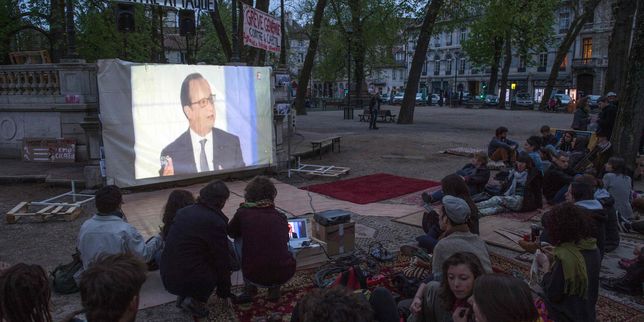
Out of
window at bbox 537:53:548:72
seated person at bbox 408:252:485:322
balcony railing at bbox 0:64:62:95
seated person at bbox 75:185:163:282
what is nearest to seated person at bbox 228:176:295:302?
seated person at bbox 75:185:163:282

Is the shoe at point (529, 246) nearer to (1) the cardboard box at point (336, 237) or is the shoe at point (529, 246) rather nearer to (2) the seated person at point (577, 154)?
(1) the cardboard box at point (336, 237)

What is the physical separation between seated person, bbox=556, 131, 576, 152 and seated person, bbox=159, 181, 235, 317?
433 inches

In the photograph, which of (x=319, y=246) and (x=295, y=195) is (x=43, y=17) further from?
(x=319, y=246)

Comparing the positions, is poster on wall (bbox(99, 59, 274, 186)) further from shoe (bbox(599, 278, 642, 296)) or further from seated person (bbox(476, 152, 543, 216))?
shoe (bbox(599, 278, 642, 296))

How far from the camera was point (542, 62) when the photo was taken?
5972cm

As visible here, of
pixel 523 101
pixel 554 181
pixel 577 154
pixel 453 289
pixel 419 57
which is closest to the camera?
pixel 453 289

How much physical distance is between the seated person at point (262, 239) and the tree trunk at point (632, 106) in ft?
27.2

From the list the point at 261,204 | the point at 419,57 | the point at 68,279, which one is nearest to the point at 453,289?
the point at 261,204

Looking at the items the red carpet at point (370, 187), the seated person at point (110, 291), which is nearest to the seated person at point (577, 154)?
the red carpet at point (370, 187)

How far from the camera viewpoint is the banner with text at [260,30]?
356 inches

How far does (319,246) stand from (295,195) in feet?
12.3

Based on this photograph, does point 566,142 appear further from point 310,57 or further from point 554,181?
point 310,57

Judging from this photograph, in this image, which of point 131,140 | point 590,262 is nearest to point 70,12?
point 131,140

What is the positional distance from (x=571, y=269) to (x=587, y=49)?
2317 inches
